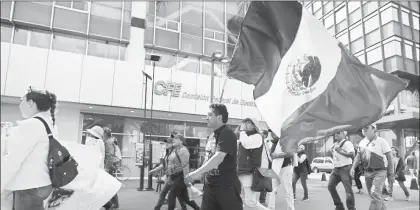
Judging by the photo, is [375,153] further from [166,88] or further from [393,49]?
[393,49]

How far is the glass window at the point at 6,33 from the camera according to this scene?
16.0 m

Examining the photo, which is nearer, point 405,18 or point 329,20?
point 405,18

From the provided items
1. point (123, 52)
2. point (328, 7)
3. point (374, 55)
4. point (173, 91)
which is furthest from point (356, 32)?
point (123, 52)

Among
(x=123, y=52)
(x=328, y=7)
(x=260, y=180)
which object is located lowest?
(x=260, y=180)

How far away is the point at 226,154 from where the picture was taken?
3.48m

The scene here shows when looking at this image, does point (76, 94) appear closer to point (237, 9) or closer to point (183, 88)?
point (183, 88)

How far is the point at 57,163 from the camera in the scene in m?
2.95

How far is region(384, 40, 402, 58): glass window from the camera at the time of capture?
27797mm

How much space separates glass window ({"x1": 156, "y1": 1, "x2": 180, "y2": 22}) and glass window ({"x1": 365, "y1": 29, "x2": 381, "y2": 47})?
18.8 meters

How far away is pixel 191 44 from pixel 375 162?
53.4 feet

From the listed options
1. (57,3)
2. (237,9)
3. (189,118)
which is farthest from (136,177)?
(237,9)

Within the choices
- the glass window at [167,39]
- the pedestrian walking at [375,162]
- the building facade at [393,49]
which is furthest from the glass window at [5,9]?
the building facade at [393,49]

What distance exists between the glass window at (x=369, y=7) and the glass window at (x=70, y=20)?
2484 centimetres

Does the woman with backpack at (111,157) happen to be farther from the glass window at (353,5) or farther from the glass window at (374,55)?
the glass window at (353,5)
